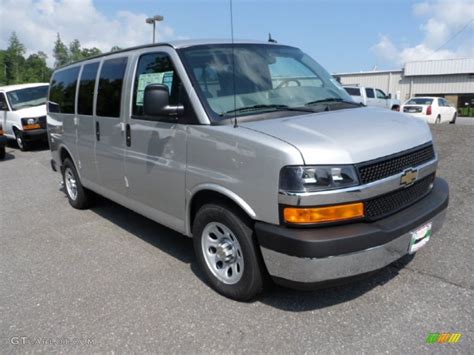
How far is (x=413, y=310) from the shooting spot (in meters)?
3.01

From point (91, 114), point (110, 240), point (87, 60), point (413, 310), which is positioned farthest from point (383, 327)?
point (87, 60)

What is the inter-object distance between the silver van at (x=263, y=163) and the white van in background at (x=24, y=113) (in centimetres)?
883

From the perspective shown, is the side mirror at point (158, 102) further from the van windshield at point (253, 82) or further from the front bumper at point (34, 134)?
the front bumper at point (34, 134)

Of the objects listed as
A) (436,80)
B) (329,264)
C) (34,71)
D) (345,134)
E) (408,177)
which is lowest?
(329,264)

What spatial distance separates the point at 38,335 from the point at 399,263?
3.13 meters

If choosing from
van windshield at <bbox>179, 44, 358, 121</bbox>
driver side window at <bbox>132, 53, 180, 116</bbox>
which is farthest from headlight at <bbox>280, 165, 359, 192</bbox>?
driver side window at <bbox>132, 53, 180, 116</bbox>

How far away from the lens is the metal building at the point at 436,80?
133 feet

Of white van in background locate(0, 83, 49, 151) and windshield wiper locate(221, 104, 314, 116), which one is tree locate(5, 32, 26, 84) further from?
windshield wiper locate(221, 104, 314, 116)

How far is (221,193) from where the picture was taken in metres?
3.03

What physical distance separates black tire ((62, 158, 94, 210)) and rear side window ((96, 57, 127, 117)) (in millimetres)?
1505

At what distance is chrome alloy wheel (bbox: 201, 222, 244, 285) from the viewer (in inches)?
124

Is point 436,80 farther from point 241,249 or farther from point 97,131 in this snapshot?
point 241,249

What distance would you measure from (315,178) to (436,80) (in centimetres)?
4599

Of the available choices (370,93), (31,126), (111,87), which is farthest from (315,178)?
(370,93)
